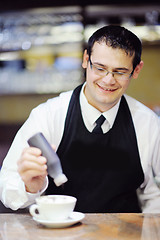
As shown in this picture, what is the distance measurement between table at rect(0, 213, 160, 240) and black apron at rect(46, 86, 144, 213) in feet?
1.25

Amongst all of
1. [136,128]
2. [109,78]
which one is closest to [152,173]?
[136,128]

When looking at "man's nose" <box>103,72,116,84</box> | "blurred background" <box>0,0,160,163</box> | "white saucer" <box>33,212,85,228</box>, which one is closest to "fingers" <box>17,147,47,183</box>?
"white saucer" <box>33,212,85,228</box>

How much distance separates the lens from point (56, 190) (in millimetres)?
2092

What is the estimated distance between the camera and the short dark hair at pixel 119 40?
74.2 inches

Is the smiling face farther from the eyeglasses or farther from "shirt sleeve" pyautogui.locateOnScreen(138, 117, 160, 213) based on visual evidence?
"shirt sleeve" pyautogui.locateOnScreen(138, 117, 160, 213)

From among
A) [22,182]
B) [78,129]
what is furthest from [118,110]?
[22,182]

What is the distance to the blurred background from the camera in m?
4.50

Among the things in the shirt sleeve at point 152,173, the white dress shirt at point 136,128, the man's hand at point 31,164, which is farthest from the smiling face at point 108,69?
the man's hand at point 31,164

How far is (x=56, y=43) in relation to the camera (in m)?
4.59

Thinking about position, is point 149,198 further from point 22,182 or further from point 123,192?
point 22,182

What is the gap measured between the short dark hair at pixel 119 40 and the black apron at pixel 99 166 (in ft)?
1.17

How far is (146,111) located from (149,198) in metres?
0.45

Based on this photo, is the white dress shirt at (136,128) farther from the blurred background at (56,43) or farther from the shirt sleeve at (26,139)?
the blurred background at (56,43)

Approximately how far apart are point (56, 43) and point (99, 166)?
2.75 metres
